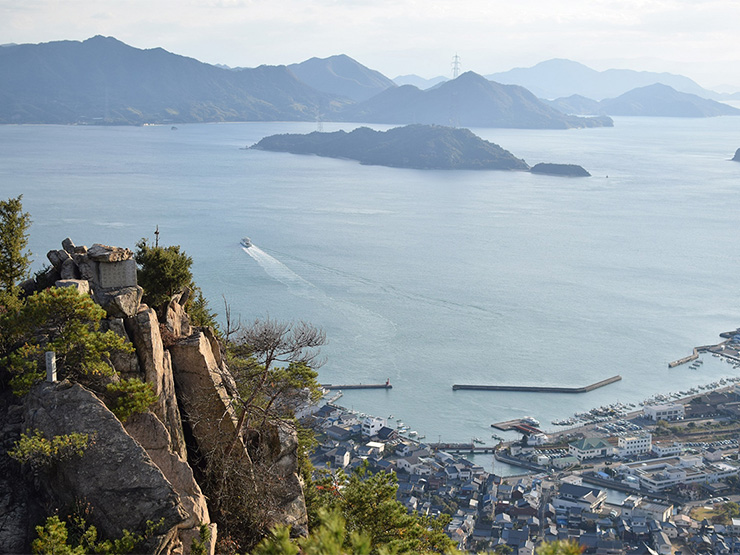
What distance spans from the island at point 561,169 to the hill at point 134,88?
60.6 metres

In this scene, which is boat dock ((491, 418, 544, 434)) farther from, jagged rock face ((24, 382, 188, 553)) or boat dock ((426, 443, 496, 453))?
jagged rock face ((24, 382, 188, 553))

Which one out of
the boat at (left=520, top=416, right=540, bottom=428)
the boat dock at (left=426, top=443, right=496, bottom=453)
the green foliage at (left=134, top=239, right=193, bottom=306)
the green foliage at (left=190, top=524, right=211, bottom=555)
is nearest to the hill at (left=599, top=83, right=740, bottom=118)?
the boat at (left=520, top=416, right=540, bottom=428)

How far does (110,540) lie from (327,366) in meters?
15.7

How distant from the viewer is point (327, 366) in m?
19.8

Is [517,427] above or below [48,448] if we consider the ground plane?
below

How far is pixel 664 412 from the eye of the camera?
59.5ft

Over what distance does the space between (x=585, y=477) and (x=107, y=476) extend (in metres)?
12.7

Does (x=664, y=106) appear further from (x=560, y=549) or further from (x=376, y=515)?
(x=560, y=549)

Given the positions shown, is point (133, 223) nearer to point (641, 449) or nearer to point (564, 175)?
point (641, 449)

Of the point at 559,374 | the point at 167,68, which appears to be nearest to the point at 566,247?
the point at 559,374

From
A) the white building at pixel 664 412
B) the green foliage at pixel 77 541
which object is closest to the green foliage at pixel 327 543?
the green foliage at pixel 77 541

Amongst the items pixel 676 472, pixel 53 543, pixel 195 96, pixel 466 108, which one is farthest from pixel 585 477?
pixel 195 96

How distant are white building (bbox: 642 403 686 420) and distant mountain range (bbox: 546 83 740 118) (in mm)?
141138

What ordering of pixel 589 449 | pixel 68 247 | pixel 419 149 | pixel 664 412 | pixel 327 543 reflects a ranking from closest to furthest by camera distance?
pixel 327 543
pixel 68 247
pixel 589 449
pixel 664 412
pixel 419 149
